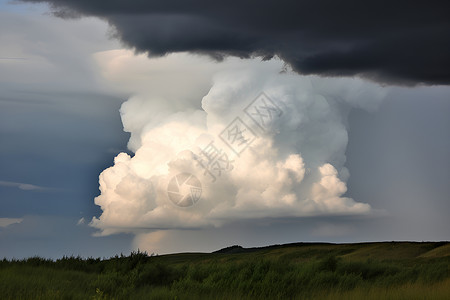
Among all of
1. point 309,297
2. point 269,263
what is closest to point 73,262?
point 269,263

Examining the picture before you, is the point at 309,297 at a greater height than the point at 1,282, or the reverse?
the point at 1,282

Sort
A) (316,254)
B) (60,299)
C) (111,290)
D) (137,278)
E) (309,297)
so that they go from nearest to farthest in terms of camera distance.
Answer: (60,299)
(111,290)
(309,297)
(137,278)
(316,254)

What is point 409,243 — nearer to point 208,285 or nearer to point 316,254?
point 316,254

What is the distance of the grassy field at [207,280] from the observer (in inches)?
699

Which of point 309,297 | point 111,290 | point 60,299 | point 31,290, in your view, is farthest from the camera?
point 309,297

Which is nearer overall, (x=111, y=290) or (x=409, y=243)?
(x=111, y=290)

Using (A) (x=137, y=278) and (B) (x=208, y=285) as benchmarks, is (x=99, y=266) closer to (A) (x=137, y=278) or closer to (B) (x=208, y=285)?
(A) (x=137, y=278)

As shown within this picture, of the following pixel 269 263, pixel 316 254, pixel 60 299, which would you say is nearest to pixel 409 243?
pixel 316 254

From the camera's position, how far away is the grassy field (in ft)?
58.2

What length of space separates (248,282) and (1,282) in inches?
360

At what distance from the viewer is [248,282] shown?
67.6ft

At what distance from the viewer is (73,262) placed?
25375 millimetres

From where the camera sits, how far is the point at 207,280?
20844mm

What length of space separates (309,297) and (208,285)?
389cm
